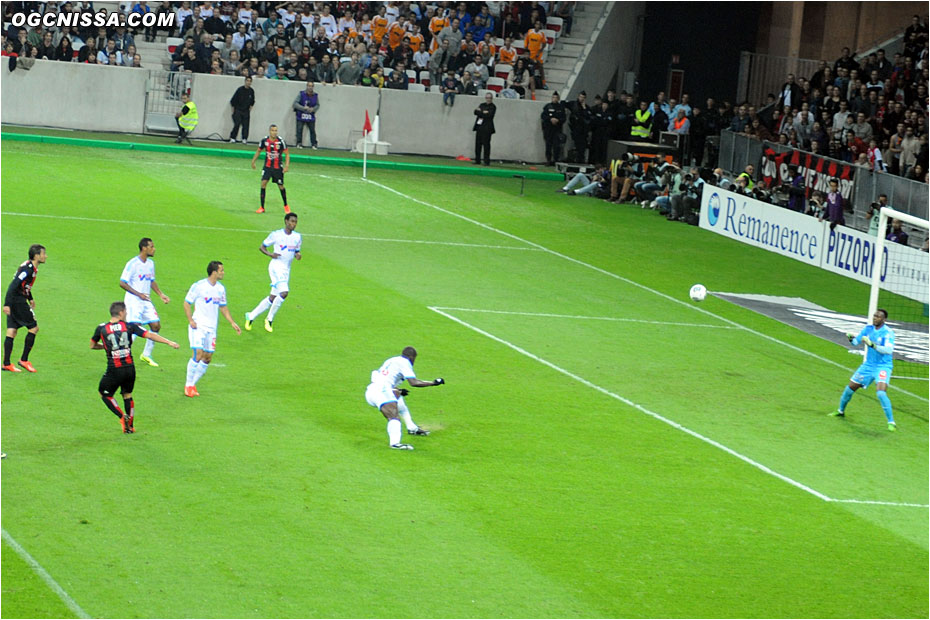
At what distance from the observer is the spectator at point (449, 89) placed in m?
45.3

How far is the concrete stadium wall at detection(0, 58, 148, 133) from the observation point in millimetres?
41875

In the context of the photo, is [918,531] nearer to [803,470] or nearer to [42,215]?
[803,470]

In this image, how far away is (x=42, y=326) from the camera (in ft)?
67.6

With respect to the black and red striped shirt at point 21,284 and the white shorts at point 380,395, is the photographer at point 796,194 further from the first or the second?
the black and red striped shirt at point 21,284

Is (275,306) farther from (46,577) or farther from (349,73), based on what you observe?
(349,73)

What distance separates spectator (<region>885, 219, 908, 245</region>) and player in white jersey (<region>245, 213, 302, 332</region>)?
52.8ft

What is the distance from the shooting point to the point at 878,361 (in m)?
19.8

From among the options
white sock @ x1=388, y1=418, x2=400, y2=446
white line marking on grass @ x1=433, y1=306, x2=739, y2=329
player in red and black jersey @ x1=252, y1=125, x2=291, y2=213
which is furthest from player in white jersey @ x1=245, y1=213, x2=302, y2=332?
player in red and black jersey @ x1=252, y1=125, x2=291, y2=213

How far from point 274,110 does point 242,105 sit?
137 centimetres

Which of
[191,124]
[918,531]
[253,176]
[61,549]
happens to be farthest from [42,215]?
[918,531]

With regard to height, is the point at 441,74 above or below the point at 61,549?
above

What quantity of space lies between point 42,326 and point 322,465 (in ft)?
23.6

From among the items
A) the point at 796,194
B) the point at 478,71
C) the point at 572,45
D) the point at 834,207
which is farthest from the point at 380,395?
the point at 572,45

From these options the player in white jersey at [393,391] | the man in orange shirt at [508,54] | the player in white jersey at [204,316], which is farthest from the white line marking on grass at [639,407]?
the man in orange shirt at [508,54]
